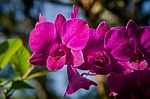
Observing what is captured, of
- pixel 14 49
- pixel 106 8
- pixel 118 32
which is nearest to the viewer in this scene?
pixel 118 32

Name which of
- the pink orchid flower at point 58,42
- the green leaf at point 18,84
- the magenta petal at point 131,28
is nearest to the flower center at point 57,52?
the pink orchid flower at point 58,42

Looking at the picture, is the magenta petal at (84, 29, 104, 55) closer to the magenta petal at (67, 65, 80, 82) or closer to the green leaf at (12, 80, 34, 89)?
the magenta petal at (67, 65, 80, 82)

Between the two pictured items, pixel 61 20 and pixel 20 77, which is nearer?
pixel 61 20

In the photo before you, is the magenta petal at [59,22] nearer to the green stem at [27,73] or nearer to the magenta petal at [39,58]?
the magenta petal at [39,58]

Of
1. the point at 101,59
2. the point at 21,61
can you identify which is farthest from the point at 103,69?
the point at 21,61

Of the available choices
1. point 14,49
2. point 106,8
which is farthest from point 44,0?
point 14,49

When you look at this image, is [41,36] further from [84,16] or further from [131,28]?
[84,16]

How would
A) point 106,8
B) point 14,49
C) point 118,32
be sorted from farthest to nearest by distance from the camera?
1. point 106,8
2. point 14,49
3. point 118,32

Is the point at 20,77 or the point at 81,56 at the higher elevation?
the point at 81,56

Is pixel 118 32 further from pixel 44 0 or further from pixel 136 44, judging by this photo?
pixel 44 0
